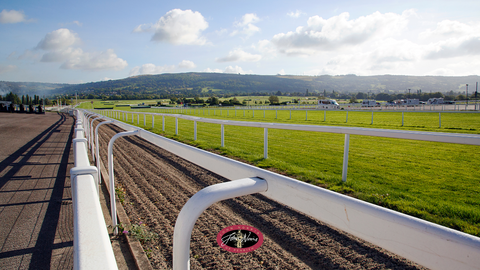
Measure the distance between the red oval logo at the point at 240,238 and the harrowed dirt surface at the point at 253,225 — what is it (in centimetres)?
7

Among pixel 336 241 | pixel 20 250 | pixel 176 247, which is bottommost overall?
pixel 20 250

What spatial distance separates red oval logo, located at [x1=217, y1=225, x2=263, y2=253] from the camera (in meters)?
3.04

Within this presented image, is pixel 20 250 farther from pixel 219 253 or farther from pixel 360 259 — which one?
pixel 360 259

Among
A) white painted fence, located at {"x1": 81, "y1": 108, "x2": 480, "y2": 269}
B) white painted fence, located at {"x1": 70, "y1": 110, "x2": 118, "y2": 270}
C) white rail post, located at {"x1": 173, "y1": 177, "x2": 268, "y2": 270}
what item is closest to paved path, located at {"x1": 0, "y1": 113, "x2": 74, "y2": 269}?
white painted fence, located at {"x1": 70, "y1": 110, "x2": 118, "y2": 270}

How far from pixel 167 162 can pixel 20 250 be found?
13.6 ft

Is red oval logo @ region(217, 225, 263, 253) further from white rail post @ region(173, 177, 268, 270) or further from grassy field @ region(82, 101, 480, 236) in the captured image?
grassy field @ region(82, 101, 480, 236)

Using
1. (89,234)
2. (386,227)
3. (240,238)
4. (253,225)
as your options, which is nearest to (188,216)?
(89,234)

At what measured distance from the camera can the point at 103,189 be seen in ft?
18.0

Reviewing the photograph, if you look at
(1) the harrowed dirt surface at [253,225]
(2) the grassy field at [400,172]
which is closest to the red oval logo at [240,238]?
(1) the harrowed dirt surface at [253,225]

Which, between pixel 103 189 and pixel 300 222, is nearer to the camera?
pixel 300 222

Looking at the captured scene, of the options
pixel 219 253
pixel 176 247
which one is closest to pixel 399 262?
pixel 219 253

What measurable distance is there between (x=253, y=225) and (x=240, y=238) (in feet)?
0.94

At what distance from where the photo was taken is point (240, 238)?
3.26 m

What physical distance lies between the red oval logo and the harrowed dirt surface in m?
0.07
